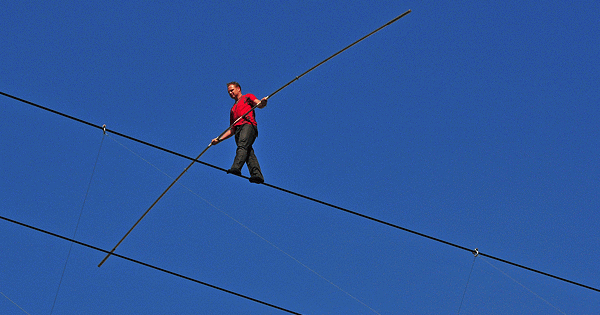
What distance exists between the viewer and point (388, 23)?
8.91 metres

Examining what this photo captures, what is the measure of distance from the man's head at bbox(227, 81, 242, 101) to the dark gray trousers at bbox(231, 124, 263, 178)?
0.46m

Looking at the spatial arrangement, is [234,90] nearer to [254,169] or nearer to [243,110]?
[243,110]

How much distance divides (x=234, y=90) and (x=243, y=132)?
643 mm

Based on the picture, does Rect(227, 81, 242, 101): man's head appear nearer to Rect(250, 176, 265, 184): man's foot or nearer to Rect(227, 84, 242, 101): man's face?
Rect(227, 84, 242, 101): man's face

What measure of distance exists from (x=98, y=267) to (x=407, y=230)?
369 centimetres

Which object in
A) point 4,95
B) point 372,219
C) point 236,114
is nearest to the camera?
point 4,95

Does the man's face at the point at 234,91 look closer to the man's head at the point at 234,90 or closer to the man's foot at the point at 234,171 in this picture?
the man's head at the point at 234,90

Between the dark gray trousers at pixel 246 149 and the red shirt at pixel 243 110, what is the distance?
67 mm

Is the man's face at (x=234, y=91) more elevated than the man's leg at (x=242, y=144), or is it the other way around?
the man's face at (x=234, y=91)

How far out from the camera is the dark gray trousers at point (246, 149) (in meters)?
10.5

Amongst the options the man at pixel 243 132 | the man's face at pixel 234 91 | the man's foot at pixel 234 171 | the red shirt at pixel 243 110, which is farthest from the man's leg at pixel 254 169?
the man's face at pixel 234 91

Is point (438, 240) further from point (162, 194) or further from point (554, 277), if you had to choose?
point (162, 194)

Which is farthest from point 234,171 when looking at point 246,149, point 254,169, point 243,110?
point 243,110

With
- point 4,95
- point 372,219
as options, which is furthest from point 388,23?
point 4,95
